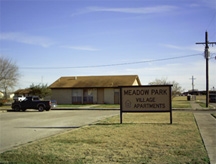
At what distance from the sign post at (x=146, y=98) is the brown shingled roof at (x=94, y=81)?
Result: 1236 inches

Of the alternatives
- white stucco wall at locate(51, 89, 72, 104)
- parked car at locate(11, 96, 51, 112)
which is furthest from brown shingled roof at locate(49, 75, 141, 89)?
parked car at locate(11, 96, 51, 112)

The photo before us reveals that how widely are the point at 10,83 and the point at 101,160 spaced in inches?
1649

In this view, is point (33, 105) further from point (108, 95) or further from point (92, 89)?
point (108, 95)

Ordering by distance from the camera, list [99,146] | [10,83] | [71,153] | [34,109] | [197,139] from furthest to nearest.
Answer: [10,83] → [34,109] → [197,139] → [99,146] → [71,153]

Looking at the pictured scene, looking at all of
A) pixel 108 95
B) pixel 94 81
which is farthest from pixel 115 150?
pixel 94 81

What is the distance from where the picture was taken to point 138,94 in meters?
17.9

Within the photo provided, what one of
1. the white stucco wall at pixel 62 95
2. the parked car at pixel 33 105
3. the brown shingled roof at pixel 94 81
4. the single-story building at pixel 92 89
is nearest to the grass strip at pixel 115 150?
the parked car at pixel 33 105

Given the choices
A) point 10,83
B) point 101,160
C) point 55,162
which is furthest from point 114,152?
point 10,83

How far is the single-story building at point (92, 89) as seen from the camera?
164 feet

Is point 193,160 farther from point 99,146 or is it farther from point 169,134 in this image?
point 169,134

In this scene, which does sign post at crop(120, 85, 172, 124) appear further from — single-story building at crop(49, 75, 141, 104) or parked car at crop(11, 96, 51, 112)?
single-story building at crop(49, 75, 141, 104)

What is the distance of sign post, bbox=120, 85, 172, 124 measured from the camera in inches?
690

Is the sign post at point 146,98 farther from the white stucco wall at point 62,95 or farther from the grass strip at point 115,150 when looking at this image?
the white stucco wall at point 62,95

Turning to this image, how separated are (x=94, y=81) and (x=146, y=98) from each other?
1395 inches
